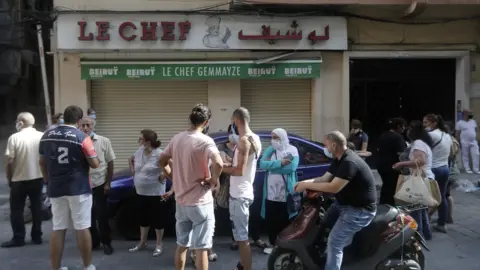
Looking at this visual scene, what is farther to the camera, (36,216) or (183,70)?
(183,70)

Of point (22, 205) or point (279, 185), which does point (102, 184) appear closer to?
point (22, 205)

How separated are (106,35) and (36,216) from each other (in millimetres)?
6154

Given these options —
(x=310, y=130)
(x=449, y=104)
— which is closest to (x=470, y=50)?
(x=449, y=104)

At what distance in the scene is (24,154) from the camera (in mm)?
7039

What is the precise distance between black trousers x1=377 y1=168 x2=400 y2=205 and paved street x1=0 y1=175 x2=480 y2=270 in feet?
2.74

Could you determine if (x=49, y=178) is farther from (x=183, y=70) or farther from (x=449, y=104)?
(x=449, y=104)

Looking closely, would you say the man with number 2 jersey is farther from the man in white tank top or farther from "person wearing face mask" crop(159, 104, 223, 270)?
the man in white tank top

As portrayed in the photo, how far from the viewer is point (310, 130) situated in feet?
43.9

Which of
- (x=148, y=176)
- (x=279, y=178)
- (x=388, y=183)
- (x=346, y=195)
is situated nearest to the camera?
(x=346, y=195)

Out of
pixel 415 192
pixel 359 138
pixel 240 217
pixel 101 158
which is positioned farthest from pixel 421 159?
pixel 101 158

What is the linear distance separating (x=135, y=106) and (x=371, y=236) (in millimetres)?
8933

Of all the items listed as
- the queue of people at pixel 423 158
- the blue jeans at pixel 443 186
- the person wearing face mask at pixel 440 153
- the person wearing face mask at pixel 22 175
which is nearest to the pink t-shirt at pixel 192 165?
the person wearing face mask at pixel 22 175

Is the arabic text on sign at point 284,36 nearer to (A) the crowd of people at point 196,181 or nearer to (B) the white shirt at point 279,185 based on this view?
(A) the crowd of people at point 196,181

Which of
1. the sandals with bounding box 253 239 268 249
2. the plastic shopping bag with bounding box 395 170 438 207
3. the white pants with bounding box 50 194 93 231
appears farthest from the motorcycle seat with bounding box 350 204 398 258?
the white pants with bounding box 50 194 93 231
